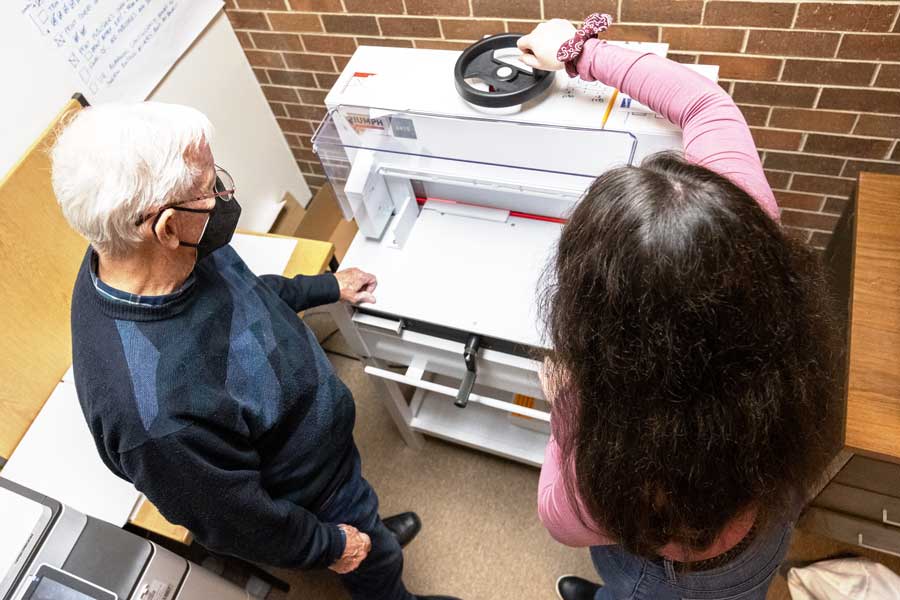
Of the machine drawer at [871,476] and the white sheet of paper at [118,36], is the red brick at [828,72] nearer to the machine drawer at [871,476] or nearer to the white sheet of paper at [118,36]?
the machine drawer at [871,476]

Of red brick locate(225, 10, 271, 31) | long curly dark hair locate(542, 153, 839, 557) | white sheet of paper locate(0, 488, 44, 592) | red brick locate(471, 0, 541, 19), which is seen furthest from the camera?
red brick locate(225, 10, 271, 31)

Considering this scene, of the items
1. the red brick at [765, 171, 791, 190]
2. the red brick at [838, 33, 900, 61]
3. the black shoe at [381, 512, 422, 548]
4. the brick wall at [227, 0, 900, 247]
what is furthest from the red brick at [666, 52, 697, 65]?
the black shoe at [381, 512, 422, 548]

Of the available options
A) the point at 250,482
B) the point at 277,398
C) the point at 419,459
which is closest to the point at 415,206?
the point at 277,398

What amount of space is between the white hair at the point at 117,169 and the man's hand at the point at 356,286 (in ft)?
1.55

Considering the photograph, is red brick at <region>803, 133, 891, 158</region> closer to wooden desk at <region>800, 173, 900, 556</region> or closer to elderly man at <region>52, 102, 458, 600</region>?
wooden desk at <region>800, 173, 900, 556</region>

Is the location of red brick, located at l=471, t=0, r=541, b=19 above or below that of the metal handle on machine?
above

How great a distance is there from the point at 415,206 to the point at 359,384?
0.94 metres

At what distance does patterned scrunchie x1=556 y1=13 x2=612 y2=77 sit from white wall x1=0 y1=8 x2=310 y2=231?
4.02 feet

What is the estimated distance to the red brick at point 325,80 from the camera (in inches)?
81.0

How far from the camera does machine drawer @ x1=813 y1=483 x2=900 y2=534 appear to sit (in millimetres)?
1368

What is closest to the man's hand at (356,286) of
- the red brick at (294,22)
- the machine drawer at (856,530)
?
the red brick at (294,22)

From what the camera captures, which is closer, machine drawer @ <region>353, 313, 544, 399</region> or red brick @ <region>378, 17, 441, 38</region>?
machine drawer @ <region>353, 313, 544, 399</region>

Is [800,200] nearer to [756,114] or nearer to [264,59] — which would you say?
[756,114]

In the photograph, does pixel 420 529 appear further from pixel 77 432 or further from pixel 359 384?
pixel 77 432
